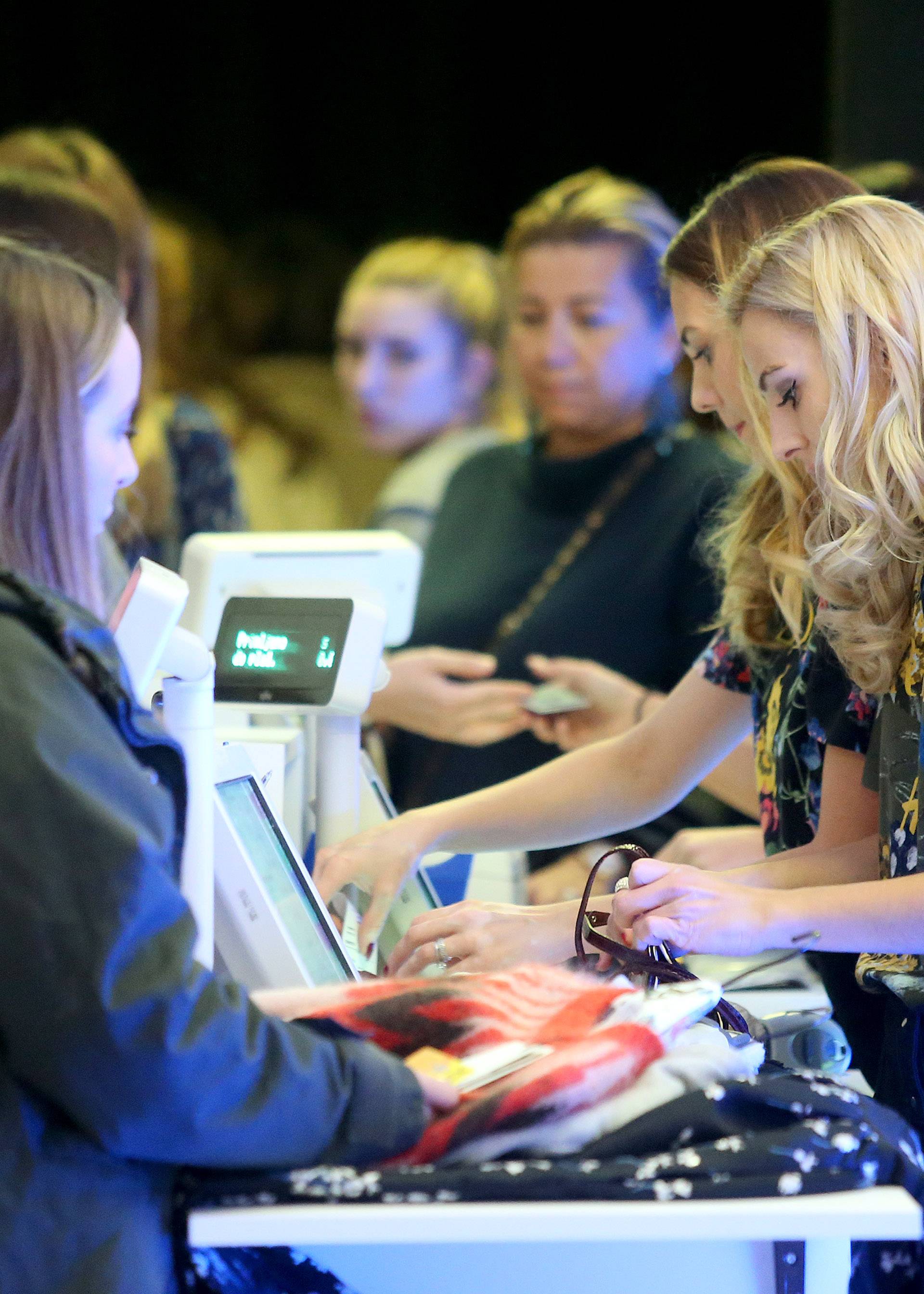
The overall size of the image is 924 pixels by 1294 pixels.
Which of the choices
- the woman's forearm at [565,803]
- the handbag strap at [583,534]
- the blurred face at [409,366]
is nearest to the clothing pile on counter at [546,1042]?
the woman's forearm at [565,803]

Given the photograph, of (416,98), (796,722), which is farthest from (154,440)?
(416,98)

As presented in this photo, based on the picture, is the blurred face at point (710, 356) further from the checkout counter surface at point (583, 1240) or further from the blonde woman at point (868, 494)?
the checkout counter surface at point (583, 1240)

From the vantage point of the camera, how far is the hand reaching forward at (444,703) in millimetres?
2080

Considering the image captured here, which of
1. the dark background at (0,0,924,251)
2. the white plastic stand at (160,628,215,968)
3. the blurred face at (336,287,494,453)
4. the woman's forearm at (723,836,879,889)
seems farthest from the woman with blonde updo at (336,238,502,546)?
the white plastic stand at (160,628,215,968)

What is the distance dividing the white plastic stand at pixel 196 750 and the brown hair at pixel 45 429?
0.08m

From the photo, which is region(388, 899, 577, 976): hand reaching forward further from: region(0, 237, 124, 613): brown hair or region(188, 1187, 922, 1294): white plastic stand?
region(0, 237, 124, 613): brown hair

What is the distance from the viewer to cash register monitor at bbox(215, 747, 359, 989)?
Result: 1.15m

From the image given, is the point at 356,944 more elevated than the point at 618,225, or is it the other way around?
the point at 618,225

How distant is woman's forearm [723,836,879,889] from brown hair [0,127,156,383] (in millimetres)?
1240

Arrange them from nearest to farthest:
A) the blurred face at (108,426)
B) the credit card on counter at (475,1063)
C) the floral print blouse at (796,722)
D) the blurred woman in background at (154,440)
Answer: the credit card on counter at (475,1063)
the blurred face at (108,426)
the floral print blouse at (796,722)
the blurred woman in background at (154,440)

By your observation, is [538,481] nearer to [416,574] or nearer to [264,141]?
[416,574]

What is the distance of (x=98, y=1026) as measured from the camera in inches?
34.1

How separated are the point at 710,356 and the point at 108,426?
0.70 meters

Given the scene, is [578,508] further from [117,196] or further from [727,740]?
[117,196]
